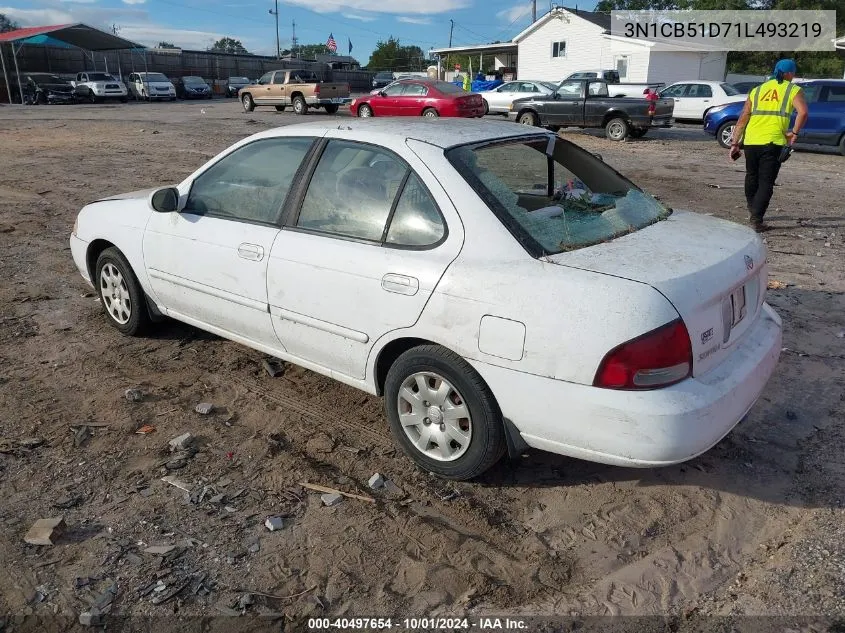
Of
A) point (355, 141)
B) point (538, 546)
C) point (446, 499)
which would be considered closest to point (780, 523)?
point (538, 546)

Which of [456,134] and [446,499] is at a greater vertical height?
[456,134]

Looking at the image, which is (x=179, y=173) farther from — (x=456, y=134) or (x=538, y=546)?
(x=538, y=546)

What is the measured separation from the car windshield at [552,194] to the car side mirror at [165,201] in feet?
6.42

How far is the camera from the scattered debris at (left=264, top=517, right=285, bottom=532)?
2965 millimetres

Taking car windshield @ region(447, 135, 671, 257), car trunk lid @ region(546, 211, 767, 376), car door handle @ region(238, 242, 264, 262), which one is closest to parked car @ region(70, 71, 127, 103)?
car door handle @ region(238, 242, 264, 262)

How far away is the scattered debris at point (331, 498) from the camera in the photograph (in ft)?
10.3

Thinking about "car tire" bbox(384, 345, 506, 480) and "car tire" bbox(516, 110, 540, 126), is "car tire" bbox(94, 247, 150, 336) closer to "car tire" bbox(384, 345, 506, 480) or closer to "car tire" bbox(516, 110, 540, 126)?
"car tire" bbox(384, 345, 506, 480)

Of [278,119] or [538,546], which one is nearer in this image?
[538,546]

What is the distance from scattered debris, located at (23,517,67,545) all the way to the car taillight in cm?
235

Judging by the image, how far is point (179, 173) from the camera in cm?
1238

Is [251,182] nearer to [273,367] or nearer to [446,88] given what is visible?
[273,367]

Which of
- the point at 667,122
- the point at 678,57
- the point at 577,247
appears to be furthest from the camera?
the point at 678,57

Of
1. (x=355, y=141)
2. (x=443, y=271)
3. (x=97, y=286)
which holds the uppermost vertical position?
(x=355, y=141)

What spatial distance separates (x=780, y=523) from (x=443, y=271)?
1.88 m
